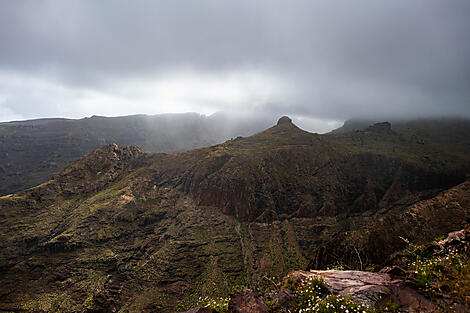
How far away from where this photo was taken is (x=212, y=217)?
107 m

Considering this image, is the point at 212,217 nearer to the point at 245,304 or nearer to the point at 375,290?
the point at 245,304

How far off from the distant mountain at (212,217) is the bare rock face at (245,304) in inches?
1877

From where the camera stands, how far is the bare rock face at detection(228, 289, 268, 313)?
1041 centimetres

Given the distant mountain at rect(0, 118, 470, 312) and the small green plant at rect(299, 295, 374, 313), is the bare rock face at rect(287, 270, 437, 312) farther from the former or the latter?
the distant mountain at rect(0, 118, 470, 312)

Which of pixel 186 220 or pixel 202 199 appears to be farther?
pixel 202 199

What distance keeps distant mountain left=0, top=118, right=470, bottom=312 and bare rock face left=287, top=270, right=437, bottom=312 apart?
45226 mm

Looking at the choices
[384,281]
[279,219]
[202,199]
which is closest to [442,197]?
[279,219]

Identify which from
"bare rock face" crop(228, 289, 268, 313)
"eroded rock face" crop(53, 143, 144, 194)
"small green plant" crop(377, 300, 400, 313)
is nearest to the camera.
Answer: "small green plant" crop(377, 300, 400, 313)

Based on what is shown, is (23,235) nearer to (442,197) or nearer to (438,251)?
(438,251)

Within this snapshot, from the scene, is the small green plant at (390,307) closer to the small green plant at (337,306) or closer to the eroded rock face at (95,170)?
A: the small green plant at (337,306)

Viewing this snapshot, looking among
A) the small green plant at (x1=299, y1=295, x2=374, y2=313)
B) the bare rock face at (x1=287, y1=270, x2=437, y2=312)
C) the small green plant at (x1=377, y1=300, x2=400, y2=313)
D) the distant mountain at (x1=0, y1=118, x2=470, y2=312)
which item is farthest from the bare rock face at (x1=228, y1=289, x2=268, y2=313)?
the distant mountain at (x1=0, y1=118, x2=470, y2=312)

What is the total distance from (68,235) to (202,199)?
194ft

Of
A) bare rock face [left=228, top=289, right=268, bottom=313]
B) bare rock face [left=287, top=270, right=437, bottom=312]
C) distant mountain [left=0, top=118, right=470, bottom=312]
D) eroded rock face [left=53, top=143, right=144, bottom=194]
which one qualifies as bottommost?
distant mountain [left=0, top=118, right=470, bottom=312]

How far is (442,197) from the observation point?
6256 cm
